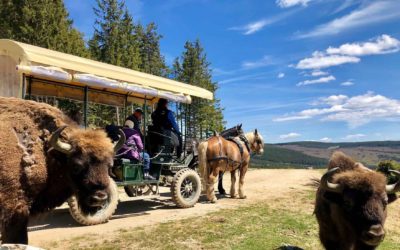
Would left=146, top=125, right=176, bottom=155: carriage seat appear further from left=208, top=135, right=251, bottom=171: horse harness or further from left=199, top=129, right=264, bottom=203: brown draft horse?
left=208, top=135, right=251, bottom=171: horse harness

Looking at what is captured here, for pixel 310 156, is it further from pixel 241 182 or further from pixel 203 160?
pixel 203 160

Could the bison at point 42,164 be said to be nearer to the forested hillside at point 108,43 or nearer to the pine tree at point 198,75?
the forested hillside at point 108,43

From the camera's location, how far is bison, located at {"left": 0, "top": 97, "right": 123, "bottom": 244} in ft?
15.4

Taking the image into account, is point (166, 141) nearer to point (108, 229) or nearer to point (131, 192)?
point (131, 192)

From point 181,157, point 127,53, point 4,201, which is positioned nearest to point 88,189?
point 4,201

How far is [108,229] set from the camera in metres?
8.48

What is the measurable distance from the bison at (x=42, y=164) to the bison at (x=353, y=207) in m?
3.28

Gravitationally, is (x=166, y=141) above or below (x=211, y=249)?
above

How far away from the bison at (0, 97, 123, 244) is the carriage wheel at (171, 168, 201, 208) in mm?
5839

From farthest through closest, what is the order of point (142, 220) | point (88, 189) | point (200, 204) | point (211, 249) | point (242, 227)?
point (200, 204), point (142, 220), point (242, 227), point (211, 249), point (88, 189)

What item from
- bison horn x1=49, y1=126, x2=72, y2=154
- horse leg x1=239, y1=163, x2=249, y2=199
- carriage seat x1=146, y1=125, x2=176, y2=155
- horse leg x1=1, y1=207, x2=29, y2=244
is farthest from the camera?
horse leg x1=239, y1=163, x2=249, y2=199

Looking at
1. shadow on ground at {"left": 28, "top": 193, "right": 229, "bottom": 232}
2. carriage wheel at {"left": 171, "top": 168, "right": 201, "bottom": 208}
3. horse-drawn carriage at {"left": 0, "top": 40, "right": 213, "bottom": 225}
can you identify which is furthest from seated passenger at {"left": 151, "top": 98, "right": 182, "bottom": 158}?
shadow on ground at {"left": 28, "top": 193, "right": 229, "bottom": 232}

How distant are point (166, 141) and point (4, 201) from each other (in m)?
6.91

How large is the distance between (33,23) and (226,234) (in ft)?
50.6
